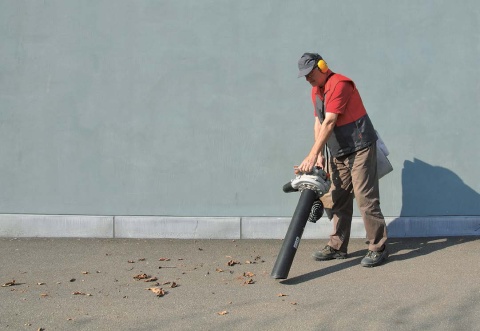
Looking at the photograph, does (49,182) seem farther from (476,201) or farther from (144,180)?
(476,201)

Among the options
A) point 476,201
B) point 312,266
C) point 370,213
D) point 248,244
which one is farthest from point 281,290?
point 476,201

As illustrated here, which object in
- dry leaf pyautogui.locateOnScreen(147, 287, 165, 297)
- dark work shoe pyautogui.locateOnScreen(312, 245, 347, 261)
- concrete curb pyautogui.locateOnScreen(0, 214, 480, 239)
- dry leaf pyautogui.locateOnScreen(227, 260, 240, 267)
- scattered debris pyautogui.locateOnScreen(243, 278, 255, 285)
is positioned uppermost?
concrete curb pyautogui.locateOnScreen(0, 214, 480, 239)

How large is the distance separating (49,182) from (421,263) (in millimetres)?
3703

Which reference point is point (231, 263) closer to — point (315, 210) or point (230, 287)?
point (230, 287)

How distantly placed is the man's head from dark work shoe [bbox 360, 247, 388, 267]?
4.91 feet

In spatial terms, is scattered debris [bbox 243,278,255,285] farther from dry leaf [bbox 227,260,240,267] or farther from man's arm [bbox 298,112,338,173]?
man's arm [bbox 298,112,338,173]

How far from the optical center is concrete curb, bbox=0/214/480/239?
23.1ft

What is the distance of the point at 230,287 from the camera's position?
5.61 meters

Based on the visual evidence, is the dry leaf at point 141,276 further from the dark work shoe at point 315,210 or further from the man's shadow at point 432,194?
the man's shadow at point 432,194

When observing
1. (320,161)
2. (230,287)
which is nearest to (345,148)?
(320,161)

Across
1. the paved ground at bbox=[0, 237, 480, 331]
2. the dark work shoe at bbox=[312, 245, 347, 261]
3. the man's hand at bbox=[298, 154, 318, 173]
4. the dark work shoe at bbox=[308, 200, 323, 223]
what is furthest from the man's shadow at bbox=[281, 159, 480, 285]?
the man's hand at bbox=[298, 154, 318, 173]

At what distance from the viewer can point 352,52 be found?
7.00m

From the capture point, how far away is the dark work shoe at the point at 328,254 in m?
6.28

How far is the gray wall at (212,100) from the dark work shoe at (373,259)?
1100mm
